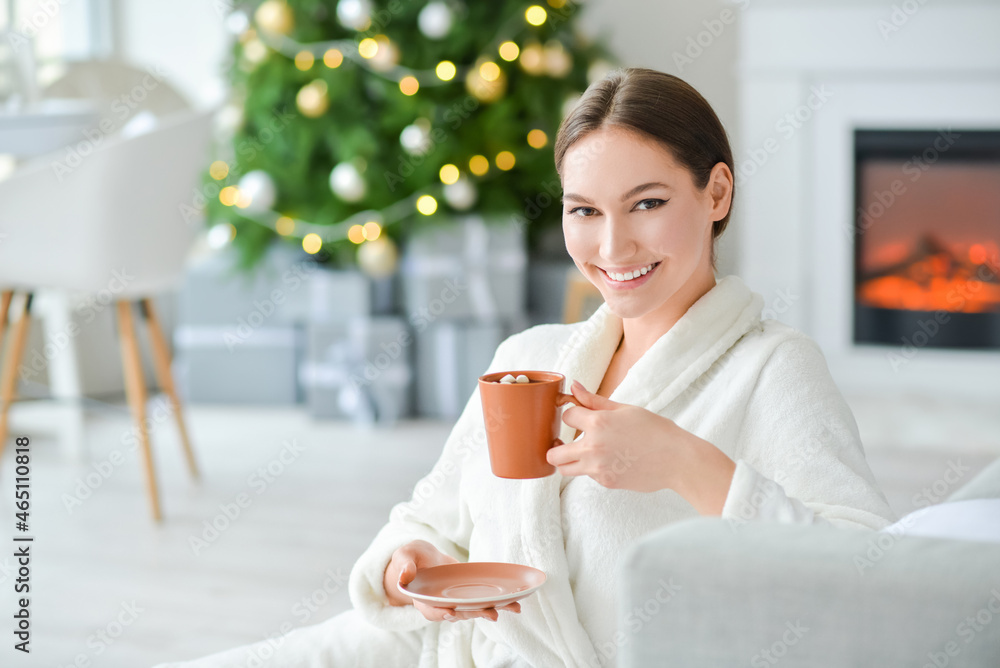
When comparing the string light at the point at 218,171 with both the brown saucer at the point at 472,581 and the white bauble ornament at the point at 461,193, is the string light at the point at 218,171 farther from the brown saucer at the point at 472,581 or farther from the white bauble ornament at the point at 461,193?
the brown saucer at the point at 472,581

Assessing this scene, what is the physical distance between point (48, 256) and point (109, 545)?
74 cm

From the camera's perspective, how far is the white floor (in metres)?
2.09

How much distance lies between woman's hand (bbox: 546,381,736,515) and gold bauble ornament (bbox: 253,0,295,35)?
326 centimetres

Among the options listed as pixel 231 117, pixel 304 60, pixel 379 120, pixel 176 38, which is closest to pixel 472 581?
pixel 379 120

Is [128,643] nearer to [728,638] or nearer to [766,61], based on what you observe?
[728,638]

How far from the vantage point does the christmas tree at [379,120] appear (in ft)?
12.4

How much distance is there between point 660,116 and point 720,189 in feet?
0.39

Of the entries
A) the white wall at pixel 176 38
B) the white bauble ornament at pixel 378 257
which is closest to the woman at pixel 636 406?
the white bauble ornament at pixel 378 257

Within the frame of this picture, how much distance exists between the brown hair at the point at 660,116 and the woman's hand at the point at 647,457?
29 cm

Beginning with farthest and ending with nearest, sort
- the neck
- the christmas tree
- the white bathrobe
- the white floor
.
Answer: the christmas tree
the white floor
the neck
the white bathrobe

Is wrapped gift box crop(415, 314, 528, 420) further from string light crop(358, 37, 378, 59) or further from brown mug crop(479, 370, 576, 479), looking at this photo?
brown mug crop(479, 370, 576, 479)

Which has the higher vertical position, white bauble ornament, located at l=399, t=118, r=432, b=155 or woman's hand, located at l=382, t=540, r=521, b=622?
white bauble ornament, located at l=399, t=118, r=432, b=155

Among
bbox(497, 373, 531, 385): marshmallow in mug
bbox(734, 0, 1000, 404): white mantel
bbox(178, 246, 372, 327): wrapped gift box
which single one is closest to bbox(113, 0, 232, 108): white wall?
bbox(178, 246, 372, 327): wrapped gift box

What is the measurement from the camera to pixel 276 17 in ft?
12.4
